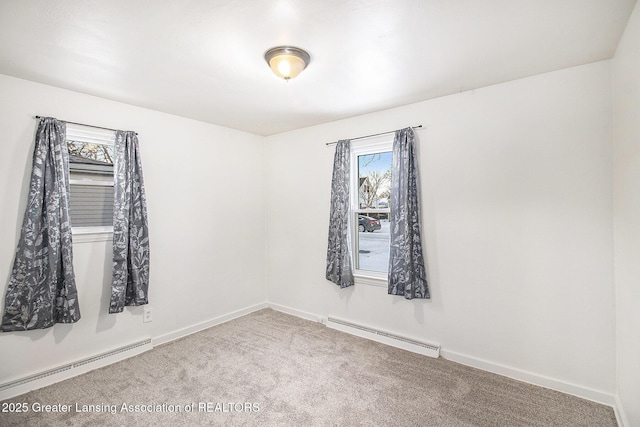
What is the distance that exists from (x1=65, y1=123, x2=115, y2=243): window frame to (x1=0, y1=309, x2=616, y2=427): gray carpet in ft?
3.91

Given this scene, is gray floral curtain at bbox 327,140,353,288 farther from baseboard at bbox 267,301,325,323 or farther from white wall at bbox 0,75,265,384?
white wall at bbox 0,75,265,384

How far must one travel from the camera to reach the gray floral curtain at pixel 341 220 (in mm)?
3428

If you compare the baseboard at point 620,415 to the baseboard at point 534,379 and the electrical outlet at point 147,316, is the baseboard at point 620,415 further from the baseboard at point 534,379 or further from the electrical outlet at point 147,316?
the electrical outlet at point 147,316

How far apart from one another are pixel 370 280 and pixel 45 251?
2.96m

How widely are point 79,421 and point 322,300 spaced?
7.99ft

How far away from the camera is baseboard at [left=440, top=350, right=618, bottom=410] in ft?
7.17

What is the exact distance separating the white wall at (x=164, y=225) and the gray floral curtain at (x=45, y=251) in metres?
0.11

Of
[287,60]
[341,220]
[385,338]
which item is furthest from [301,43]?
[385,338]

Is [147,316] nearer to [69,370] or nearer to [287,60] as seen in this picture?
[69,370]

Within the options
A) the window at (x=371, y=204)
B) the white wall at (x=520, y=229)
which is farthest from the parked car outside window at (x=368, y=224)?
the white wall at (x=520, y=229)

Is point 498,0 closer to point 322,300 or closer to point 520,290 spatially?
point 520,290

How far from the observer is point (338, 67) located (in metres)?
2.25

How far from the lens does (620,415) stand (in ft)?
6.54

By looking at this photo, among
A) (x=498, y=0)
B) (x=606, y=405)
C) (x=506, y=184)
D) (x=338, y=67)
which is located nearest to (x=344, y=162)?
(x=338, y=67)
